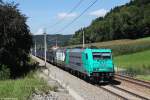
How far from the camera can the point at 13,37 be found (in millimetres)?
51594

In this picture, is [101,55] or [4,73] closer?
[101,55]

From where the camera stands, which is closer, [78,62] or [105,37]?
[78,62]

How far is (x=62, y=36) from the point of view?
108 m

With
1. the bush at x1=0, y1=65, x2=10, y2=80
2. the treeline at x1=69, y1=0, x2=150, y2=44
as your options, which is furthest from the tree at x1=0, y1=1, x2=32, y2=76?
the treeline at x1=69, y1=0, x2=150, y2=44

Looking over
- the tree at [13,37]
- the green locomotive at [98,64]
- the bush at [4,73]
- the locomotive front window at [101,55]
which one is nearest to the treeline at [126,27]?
the tree at [13,37]

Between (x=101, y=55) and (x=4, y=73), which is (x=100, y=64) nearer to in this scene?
(x=101, y=55)

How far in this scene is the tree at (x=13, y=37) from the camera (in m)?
49.8

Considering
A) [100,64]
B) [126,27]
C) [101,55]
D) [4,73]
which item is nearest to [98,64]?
[100,64]

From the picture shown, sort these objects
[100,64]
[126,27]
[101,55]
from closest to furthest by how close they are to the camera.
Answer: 1. [100,64]
2. [101,55]
3. [126,27]

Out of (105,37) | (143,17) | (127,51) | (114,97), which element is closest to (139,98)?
(114,97)

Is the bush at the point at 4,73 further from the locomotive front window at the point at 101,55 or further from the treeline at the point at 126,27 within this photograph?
the treeline at the point at 126,27

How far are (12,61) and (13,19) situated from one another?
4.97 metres

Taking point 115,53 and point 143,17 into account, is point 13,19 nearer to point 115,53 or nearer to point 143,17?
point 115,53

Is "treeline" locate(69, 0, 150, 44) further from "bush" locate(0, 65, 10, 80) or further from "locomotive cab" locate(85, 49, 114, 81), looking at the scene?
"locomotive cab" locate(85, 49, 114, 81)
